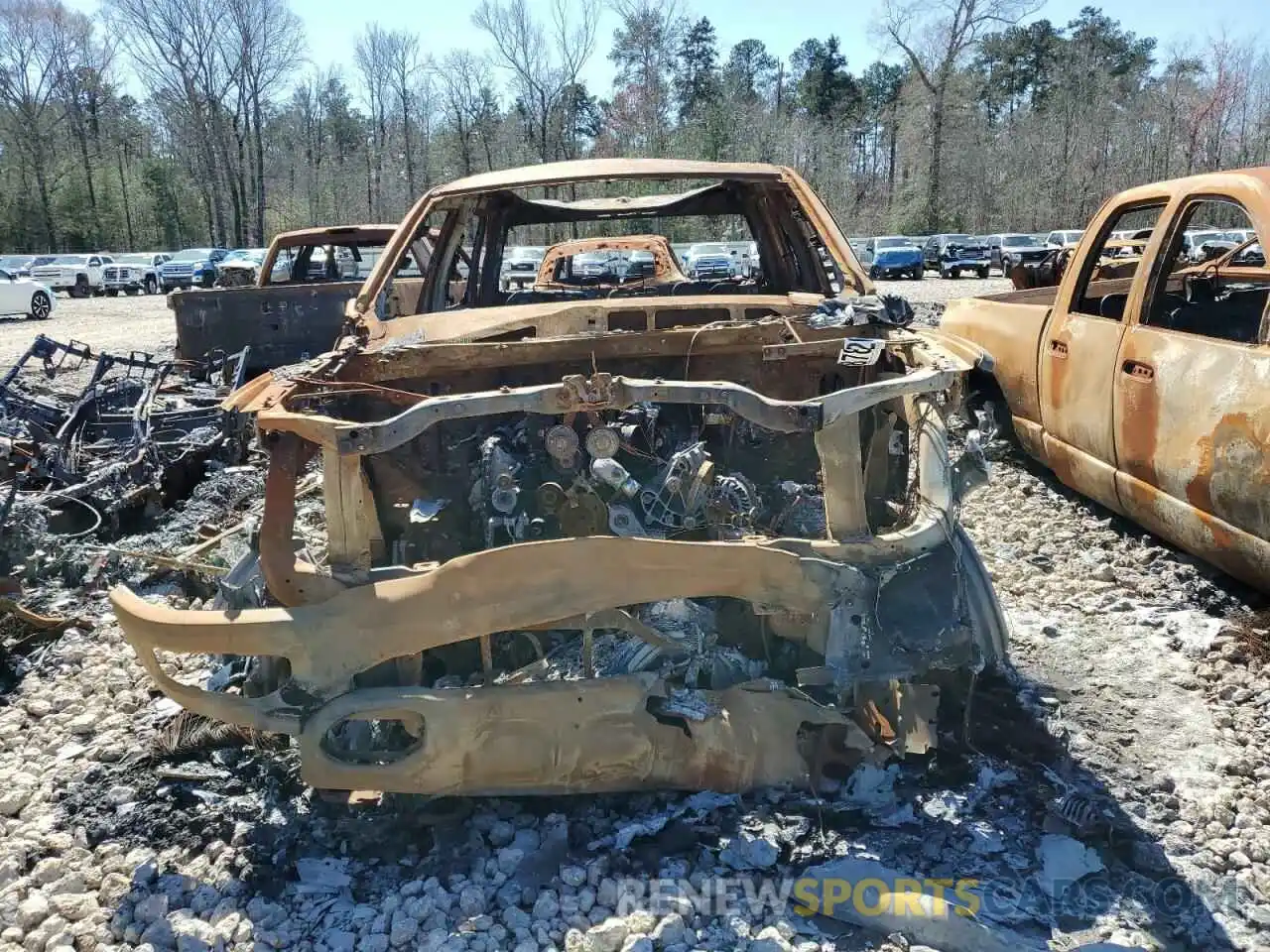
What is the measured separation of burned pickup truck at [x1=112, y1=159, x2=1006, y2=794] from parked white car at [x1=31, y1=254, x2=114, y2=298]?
101 feet

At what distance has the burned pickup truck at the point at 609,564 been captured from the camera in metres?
2.46

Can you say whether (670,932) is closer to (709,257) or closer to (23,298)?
(709,257)

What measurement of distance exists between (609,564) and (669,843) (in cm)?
78

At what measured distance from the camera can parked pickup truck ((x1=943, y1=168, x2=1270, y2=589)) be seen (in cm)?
362

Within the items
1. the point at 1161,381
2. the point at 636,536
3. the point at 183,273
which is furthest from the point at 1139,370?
the point at 183,273

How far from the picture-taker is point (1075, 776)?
2879 millimetres

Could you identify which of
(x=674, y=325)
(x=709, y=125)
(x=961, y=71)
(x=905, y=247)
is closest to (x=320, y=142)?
(x=709, y=125)

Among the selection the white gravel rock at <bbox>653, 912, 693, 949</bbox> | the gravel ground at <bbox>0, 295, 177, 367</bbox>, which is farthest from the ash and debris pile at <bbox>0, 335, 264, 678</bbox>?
the gravel ground at <bbox>0, 295, 177, 367</bbox>

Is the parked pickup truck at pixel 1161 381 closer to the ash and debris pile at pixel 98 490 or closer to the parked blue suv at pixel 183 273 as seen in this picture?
the ash and debris pile at pixel 98 490

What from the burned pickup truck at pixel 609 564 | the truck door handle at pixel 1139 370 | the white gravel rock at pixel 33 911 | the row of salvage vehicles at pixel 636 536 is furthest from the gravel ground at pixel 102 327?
the truck door handle at pixel 1139 370

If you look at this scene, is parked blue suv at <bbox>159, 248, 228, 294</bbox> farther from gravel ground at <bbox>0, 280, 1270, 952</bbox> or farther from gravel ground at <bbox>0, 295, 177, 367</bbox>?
gravel ground at <bbox>0, 280, 1270, 952</bbox>

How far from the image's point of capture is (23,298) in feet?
66.6

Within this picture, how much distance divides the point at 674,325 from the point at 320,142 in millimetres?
57787

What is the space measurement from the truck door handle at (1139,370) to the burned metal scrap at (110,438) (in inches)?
173
